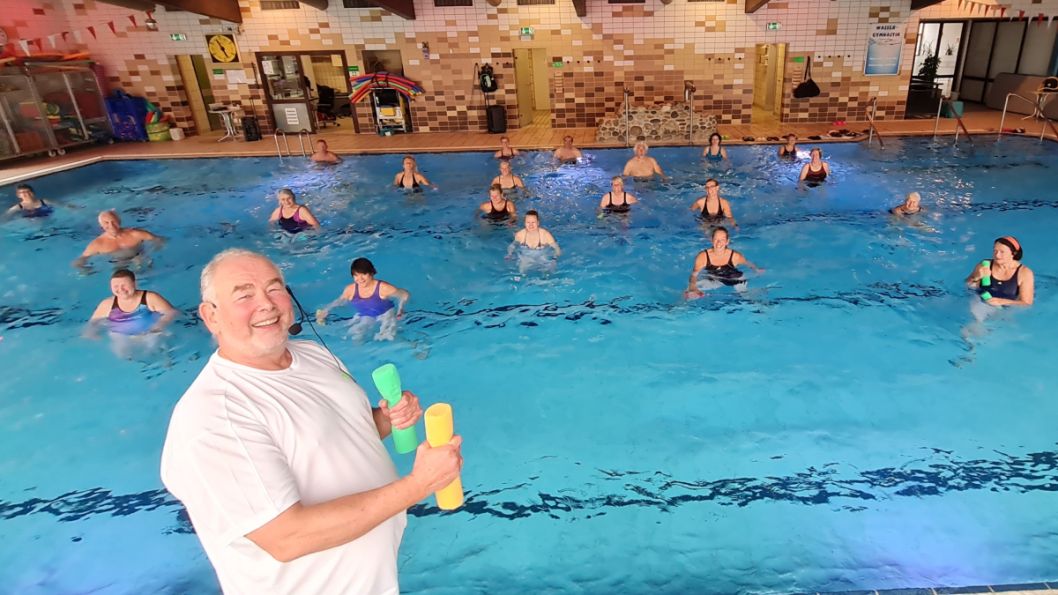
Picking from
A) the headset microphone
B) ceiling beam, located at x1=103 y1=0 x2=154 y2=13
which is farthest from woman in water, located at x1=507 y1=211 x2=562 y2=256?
ceiling beam, located at x1=103 y1=0 x2=154 y2=13

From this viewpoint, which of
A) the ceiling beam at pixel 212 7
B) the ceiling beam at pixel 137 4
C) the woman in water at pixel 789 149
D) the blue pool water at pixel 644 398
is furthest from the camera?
the ceiling beam at pixel 212 7

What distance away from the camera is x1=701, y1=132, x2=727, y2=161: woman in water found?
38.5 ft

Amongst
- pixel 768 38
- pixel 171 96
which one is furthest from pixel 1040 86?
pixel 171 96

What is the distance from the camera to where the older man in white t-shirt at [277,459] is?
126 centimetres

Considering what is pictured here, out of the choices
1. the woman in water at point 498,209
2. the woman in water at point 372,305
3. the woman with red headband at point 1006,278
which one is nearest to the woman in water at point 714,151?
the woman in water at point 498,209

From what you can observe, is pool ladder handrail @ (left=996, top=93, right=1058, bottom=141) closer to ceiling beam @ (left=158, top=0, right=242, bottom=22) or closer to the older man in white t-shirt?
the older man in white t-shirt

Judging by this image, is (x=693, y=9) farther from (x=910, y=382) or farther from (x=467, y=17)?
(x=910, y=382)

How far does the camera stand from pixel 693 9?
1457cm

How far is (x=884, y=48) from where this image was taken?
47.4ft

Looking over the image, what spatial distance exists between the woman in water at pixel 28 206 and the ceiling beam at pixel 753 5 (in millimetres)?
14615

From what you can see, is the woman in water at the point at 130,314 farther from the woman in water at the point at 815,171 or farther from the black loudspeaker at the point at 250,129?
the black loudspeaker at the point at 250,129

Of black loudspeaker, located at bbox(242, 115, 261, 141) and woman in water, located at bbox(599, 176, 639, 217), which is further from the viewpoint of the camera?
black loudspeaker, located at bbox(242, 115, 261, 141)

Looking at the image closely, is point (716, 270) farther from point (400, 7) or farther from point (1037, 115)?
point (1037, 115)

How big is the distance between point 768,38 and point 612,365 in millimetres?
12316
